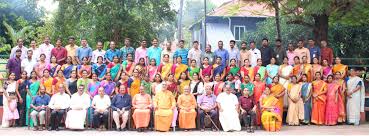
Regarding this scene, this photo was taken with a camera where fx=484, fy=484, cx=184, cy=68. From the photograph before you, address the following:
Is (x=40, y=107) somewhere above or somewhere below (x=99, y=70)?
below

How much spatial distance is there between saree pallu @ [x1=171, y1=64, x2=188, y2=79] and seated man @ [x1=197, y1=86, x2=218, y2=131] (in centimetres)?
101

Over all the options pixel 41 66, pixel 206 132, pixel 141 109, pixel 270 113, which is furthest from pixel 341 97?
pixel 41 66

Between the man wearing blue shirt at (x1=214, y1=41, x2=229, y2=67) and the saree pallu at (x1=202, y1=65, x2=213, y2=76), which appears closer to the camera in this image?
the saree pallu at (x1=202, y1=65, x2=213, y2=76)

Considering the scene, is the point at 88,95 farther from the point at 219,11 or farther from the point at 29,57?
the point at 219,11

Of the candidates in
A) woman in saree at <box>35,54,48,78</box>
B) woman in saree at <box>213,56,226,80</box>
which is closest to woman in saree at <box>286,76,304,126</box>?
woman in saree at <box>213,56,226,80</box>

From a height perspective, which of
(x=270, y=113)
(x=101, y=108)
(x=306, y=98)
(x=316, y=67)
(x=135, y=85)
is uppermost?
(x=316, y=67)

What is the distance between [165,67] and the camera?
1202 cm

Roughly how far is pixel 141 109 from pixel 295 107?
3.78 metres

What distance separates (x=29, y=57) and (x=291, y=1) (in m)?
6.51

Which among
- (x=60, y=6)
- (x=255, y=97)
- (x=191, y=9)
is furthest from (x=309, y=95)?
(x=191, y=9)

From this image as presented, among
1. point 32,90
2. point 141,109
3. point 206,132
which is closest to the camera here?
point 206,132

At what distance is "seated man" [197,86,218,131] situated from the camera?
10.9 meters

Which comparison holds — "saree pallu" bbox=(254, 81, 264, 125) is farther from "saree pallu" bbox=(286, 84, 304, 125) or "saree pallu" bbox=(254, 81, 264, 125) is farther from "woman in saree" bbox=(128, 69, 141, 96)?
"woman in saree" bbox=(128, 69, 141, 96)

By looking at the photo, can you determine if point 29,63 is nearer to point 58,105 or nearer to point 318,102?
point 58,105
